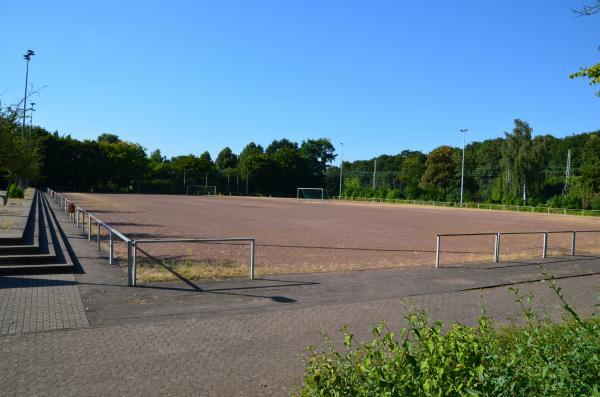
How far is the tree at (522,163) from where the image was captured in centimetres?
6531

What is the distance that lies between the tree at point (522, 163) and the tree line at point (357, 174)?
12cm

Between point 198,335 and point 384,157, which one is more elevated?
point 384,157

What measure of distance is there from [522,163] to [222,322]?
216 feet

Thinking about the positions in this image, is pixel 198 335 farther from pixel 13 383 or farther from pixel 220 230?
pixel 220 230

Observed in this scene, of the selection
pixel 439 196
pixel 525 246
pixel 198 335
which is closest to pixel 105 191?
pixel 439 196

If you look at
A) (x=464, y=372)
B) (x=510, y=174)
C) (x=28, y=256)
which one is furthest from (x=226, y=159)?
(x=464, y=372)

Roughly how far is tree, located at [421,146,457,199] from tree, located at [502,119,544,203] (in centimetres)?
1876

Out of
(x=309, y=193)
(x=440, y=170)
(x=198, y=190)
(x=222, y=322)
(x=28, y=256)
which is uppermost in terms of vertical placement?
(x=440, y=170)

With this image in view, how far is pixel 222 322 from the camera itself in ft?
23.3

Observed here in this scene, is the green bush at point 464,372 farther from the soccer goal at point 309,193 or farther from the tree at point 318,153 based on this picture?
the tree at point 318,153

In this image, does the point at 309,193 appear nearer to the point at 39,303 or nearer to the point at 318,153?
the point at 318,153

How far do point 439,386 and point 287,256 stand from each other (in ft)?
38.2

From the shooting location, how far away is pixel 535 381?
115 inches

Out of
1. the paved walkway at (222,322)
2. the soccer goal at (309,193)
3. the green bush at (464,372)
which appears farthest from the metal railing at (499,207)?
the green bush at (464,372)
